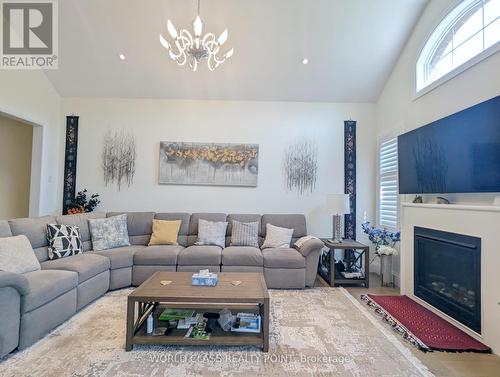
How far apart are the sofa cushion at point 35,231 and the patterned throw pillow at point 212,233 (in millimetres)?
1860

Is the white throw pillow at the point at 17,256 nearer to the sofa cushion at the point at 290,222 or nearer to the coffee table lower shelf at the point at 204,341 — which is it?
the coffee table lower shelf at the point at 204,341

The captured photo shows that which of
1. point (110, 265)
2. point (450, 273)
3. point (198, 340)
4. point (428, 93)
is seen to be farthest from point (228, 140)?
point (450, 273)

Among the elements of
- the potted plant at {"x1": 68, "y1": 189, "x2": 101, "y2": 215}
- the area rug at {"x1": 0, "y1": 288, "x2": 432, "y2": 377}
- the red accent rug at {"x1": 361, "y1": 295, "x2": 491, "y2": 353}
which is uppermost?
the potted plant at {"x1": 68, "y1": 189, "x2": 101, "y2": 215}

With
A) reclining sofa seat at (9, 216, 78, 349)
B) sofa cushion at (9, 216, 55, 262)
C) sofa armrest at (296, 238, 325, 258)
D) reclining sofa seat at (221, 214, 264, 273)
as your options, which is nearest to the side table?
sofa armrest at (296, 238, 325, 258)

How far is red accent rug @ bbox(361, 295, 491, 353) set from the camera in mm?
2232

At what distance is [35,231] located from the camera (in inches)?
122

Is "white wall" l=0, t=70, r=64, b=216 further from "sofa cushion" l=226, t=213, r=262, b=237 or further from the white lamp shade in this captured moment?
the white lamp shade

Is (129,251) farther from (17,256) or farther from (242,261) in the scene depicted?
(242,261)

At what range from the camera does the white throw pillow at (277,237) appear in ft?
13.3

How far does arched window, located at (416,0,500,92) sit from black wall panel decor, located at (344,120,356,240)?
1.30 meters

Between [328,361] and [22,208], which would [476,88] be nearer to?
[328,361]

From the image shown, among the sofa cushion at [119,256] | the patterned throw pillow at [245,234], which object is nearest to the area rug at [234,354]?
the sofa cushion at [119,256]

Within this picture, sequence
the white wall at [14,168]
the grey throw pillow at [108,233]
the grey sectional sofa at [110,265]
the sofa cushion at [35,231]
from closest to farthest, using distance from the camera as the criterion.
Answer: the grey sectional sofa at [110,265] < the sofa cushion at [35,231] < the grey throw pillow at [108,233] < the white wall at [14,168]

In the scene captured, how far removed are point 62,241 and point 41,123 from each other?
229cm
